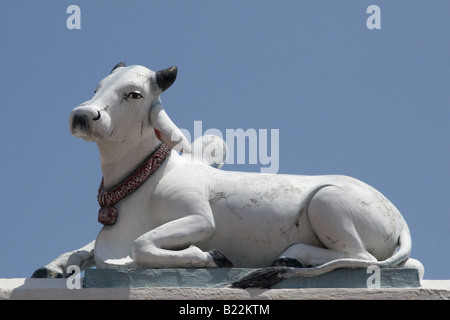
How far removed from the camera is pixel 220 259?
7.46m

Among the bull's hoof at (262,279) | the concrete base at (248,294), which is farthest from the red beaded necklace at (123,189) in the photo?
the bull's hoof at (262,279)

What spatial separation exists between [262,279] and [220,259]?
0.35 meters

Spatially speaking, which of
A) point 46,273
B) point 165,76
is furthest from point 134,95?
point 46,273

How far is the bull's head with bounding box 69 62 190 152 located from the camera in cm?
773

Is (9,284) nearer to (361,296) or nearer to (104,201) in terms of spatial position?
(104,201)

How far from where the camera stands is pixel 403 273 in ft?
24.3

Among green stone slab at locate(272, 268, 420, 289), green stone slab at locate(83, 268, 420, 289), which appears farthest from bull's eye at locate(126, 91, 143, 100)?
green stone slab at locate(272, 268, 420, 289)

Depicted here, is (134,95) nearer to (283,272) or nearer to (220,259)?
(220,259)

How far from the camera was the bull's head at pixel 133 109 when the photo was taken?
773 centimetres

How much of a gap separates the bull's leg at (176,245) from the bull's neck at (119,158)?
617 millimetres

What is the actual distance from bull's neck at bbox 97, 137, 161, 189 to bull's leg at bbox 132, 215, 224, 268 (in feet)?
2.02
